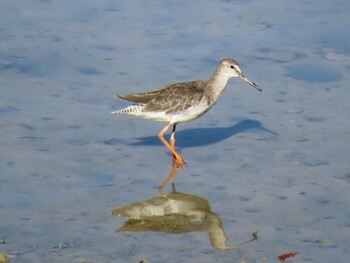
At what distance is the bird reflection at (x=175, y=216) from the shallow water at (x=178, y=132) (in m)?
0.08

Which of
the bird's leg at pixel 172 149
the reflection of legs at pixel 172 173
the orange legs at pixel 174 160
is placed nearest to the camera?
the reflection of legs at pixel 172 173

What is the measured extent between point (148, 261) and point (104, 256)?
43 centimetres

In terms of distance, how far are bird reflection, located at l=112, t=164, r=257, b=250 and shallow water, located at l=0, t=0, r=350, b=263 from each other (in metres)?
0.08

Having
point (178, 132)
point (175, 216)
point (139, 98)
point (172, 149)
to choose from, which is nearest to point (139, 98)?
point (139, 98)

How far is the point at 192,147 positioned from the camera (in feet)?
37.1

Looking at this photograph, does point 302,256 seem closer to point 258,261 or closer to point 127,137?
point 258,261

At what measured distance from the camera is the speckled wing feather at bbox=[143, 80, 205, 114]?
11188 millimetres

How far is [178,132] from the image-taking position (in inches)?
472

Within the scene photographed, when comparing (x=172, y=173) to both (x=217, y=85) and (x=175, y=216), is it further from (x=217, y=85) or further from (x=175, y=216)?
(x=217, y=85)

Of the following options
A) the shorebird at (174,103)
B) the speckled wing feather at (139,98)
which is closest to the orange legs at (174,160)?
the shorebird at (174,103)

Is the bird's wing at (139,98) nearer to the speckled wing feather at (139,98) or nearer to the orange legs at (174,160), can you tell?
the speckled wing feather at (139,98)

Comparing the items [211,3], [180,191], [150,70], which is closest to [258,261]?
[180,191]

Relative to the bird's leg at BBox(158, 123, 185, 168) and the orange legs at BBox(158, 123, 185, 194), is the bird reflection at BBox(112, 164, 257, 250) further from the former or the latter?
the bird's leg at BBox(158, 123, 185, 168)

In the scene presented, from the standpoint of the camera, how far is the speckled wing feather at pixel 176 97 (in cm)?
1119
